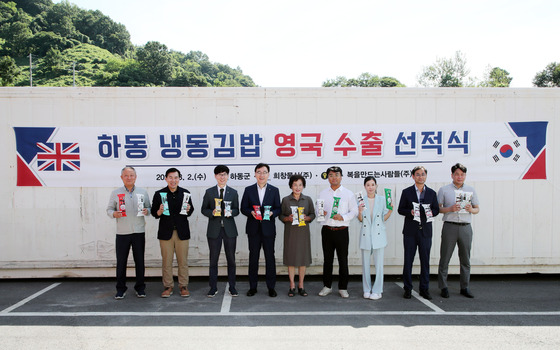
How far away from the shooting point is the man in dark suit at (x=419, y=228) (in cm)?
535

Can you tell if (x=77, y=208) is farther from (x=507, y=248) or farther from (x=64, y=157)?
(x=507, y=248)

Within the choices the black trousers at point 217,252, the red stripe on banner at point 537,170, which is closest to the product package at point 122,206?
the black trousers at point 217,252

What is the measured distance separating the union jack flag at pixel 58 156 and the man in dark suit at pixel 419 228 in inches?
196

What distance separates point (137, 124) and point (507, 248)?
6187 mm

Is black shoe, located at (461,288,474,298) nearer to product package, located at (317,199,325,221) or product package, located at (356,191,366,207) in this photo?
product package, located at (356,191,366,207)

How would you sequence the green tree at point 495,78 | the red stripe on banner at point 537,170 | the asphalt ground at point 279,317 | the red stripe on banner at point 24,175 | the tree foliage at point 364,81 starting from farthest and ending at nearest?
1. the tree foliage at point 364,81
2. the green tree at point 495,78
3. the red stripe on banner at point 537,170
4. the red stripe on banner at point 24,175
5. the asphalt ground at point 279,317

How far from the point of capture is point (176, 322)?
4559 millimetres

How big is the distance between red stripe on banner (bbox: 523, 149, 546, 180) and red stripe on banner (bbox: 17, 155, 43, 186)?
7.79 m

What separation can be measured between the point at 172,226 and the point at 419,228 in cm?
339

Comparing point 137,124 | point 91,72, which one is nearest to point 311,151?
point 137,124

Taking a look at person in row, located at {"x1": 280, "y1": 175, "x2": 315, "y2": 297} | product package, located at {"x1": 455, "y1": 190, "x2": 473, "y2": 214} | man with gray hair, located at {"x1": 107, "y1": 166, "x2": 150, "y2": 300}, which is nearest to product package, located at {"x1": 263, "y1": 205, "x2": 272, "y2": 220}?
person in row, located at {"x1": 280, "y1": 175, "x2": 315, "y2": 297}

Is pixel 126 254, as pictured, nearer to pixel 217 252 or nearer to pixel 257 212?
A: pixel 217 252

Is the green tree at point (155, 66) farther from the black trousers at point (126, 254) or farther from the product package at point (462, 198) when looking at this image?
the product package at point (462, 198)

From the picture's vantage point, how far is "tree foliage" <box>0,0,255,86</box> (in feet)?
284
